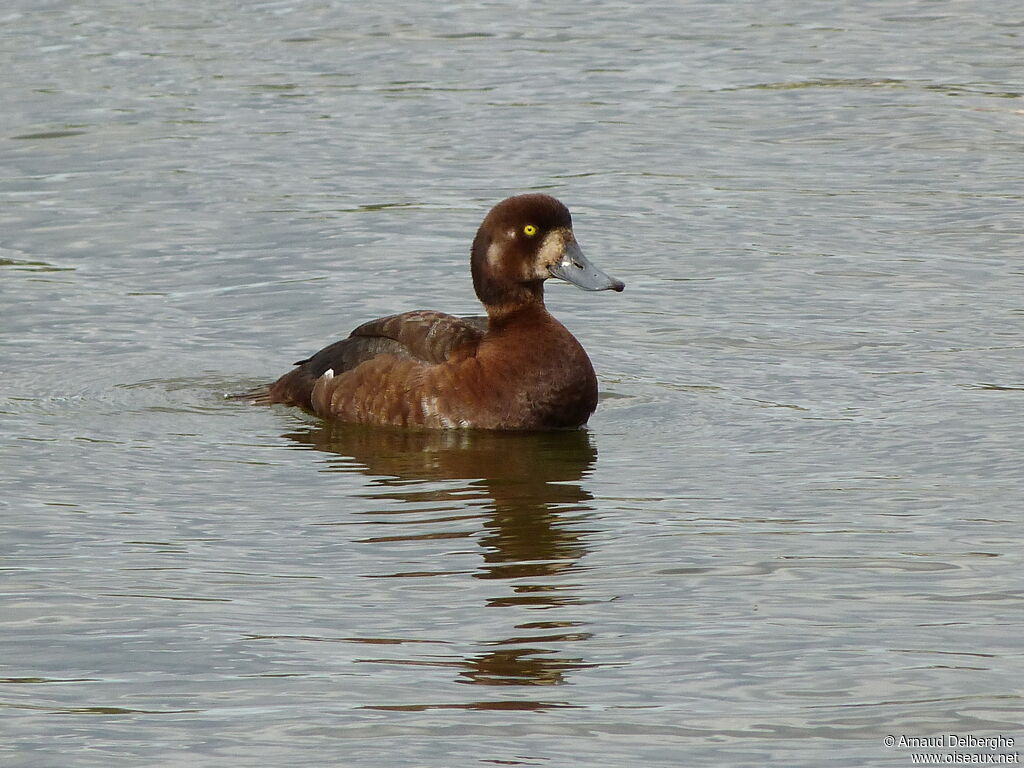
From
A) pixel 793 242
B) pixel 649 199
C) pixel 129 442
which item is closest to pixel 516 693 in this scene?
pixel 129 442

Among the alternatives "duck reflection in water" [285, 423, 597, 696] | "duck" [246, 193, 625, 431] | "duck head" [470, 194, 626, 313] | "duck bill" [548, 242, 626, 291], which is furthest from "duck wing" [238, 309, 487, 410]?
"duck bill" [548, 242, 626, 291]

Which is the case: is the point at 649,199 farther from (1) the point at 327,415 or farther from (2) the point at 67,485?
(2) the point at 67,485

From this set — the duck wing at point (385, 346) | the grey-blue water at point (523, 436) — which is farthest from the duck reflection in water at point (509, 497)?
the duck wing at point (385, 346)

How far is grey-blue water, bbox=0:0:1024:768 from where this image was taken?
5.81 meters

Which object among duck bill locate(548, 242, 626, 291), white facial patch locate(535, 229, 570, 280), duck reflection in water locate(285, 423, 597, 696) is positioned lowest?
duck reflection in water locate(285, 423, 597, 696)

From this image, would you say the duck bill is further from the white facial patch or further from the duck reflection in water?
the duck reflection in water

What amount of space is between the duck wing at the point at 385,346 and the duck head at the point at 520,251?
0.23 m

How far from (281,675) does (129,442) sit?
3661mm

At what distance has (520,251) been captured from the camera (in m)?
9.94

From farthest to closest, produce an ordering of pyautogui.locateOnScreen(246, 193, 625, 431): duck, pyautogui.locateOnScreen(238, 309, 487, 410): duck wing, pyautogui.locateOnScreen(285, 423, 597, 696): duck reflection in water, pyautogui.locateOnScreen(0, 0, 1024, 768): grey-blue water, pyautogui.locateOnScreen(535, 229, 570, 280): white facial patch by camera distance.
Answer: pyautogui.locateOnScreen(535, 229, 570, 280): white facial patch
pyautogui.locateOnScreen(238, 309, 487, 410): duck wing
pyautogui.locateOnScreen(246, 193, 625, 431): duck
pyautogui.locateOnScreen(285, 423, 597, 696): duck reflection in water
pyautogui.locateOnScreen(0, 0, 1024, 768): grey-blue water

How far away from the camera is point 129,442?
9.43 m

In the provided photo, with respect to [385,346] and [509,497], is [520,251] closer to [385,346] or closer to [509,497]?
[385,346]

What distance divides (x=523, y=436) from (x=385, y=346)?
0.88 metres

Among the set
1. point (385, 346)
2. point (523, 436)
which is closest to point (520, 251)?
point (385, 346)
